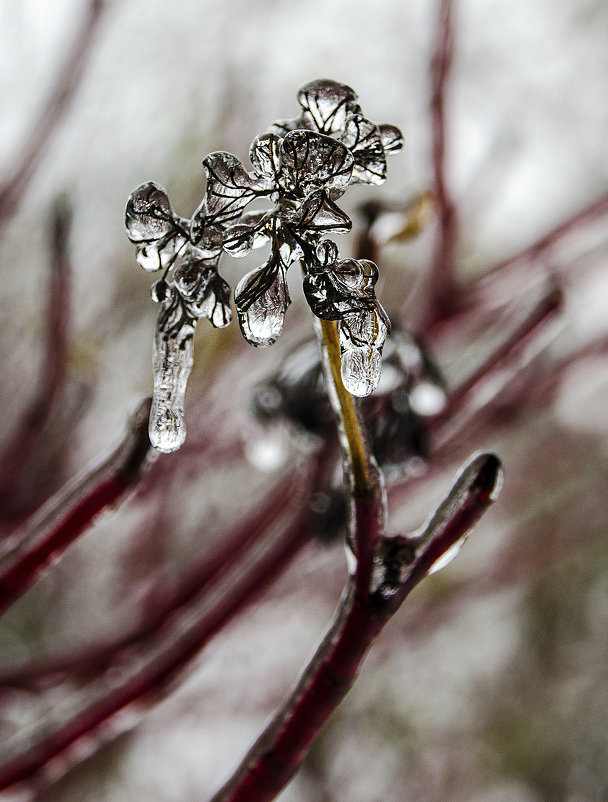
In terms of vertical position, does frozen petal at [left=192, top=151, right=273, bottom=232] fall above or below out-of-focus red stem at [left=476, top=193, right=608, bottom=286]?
above

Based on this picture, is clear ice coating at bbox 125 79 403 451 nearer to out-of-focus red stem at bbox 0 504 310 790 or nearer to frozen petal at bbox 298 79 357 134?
frozen petal at bbox 298 79 357 134

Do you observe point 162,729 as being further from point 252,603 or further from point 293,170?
point 293,170

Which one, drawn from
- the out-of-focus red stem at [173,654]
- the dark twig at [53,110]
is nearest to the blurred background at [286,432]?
the dark twig at [53,110]

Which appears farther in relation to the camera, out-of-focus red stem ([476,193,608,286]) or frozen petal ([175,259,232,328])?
out-of-focus red stem ([476,193,608,286])

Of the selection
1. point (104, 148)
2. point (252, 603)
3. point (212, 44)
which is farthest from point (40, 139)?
point (212, 44)

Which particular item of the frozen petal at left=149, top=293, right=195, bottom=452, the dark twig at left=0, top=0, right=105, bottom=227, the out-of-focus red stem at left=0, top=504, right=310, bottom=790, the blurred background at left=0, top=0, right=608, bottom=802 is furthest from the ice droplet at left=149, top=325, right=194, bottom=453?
the dark twig at left=0, top=0, right=105, bottom=227

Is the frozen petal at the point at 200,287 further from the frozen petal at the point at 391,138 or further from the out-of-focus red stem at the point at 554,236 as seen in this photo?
the out-of-focus red stem at the point at 554,236

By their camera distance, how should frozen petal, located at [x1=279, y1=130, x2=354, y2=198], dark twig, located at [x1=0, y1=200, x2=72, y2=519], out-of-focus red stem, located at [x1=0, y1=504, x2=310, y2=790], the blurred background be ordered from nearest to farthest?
frozen petal, located at [x1=279, y1=130, x2=354, y2=198] < out-of-focus red stem, located at [x1=0, y1=504, x2=310, y2=790] < dark twig, located at [x1=0, y1=200, x2=72, y2=519] < the blurred background

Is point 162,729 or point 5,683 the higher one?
point 5,683
